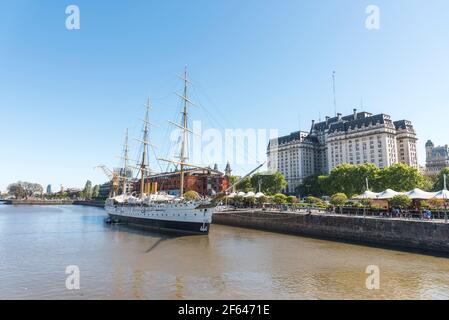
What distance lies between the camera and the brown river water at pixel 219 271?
19906 millimetres

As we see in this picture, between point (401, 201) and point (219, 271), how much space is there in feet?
88.3

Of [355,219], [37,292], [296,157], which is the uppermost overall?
[296,157]

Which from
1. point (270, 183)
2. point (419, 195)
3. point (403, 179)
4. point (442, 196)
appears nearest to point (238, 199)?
point (403, 179)

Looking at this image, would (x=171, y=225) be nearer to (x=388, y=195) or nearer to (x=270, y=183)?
(x=388, y=195)

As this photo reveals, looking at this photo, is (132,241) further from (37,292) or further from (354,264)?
(354,264)

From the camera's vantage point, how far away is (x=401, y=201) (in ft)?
133

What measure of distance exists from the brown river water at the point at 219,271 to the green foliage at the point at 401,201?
29.8 ft

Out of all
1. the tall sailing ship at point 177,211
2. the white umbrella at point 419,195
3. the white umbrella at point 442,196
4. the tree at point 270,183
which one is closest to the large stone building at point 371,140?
the tree at point 270,183

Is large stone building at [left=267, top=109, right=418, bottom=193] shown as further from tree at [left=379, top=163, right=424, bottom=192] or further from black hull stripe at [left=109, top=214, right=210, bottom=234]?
black hull stripe at [left=109, top=214, right=210, bottom=234]

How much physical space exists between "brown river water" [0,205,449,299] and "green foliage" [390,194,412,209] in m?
9.07

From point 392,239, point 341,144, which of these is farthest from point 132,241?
point 341,144

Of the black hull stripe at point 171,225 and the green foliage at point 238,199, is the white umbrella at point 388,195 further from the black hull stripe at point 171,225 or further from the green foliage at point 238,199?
the green foliage at point 238,199
